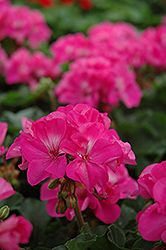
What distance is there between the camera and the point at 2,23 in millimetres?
1684

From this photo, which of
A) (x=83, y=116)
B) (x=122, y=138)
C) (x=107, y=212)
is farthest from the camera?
(x=122, y=138)

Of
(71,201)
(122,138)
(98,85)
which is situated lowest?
(122,138)

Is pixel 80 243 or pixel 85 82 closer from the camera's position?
pixel 80 243

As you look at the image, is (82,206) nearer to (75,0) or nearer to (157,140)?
(157,140)

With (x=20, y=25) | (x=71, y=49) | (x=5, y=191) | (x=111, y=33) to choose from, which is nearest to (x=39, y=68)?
(x=71, y=49)

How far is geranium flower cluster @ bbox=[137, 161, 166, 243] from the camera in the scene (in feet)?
1.63

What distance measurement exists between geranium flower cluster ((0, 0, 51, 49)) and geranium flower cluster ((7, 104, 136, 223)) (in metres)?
1.28

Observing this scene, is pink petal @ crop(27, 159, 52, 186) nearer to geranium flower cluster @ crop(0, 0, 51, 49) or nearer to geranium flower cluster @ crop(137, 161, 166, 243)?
geranium flower cluster @ crop(137, 161, 166, 243)

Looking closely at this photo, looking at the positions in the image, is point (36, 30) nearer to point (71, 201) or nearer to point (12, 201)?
point (12, 201)

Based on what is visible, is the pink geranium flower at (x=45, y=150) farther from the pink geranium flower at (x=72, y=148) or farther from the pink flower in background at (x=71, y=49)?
the pink flower in background at (x=71, y=49)

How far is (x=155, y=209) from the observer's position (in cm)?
51

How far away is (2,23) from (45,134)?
131cm

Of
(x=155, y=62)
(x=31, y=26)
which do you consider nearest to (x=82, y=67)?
(x=155, y=62)

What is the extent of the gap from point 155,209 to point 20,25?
1.52 meters
